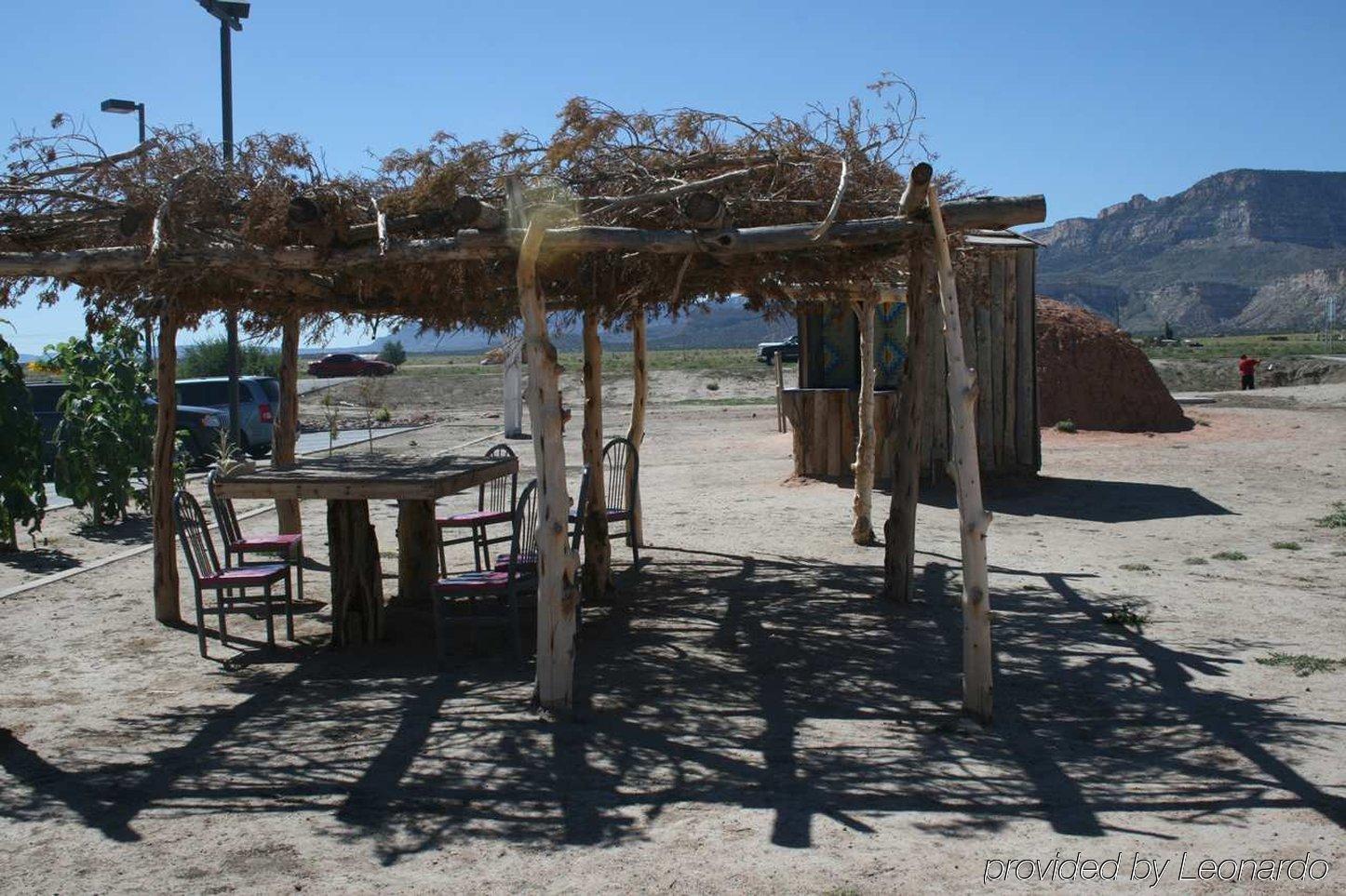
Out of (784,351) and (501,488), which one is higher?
(784,351)

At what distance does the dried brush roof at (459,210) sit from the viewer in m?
6.40

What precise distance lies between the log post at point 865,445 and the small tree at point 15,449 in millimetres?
7616

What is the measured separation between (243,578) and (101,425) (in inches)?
264

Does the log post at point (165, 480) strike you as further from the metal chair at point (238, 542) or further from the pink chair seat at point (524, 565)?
the pink chair seat at point (524, 565)

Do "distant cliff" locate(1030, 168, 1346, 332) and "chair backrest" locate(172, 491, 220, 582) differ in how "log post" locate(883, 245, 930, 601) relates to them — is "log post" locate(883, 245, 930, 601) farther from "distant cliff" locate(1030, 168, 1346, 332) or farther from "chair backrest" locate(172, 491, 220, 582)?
"distant cliff" locate(1030, 168, 1346, 332)

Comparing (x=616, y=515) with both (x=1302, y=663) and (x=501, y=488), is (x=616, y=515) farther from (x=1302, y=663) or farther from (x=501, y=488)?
(x=1302, y=663)

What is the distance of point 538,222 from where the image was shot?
6.04 m

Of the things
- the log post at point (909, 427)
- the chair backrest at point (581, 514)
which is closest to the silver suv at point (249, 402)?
the chair backrest at point (581, 514)

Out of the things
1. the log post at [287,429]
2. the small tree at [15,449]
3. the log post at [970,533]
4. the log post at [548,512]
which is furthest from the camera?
the small tree at [15,449]

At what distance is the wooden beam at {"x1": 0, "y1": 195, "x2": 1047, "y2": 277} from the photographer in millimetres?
6289

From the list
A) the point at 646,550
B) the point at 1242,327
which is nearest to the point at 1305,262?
the point at 1242,327

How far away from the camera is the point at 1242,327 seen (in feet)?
379

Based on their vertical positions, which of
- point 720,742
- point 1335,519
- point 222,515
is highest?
point 222,515

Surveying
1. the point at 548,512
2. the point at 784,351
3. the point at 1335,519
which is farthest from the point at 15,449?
the point at 784,351
